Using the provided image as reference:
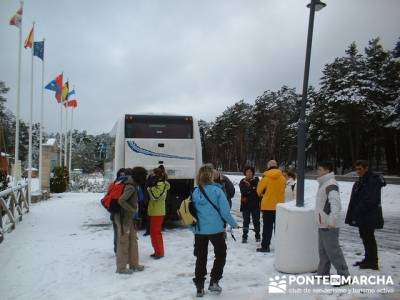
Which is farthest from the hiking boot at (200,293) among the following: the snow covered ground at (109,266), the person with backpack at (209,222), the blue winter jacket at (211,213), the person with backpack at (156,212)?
the person with backpack at (156,212)

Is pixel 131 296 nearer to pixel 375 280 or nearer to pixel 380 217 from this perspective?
pixel 375 280

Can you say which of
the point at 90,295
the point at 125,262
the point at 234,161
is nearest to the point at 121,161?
the point at 125,262

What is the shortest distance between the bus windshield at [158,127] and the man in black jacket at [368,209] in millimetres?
6733

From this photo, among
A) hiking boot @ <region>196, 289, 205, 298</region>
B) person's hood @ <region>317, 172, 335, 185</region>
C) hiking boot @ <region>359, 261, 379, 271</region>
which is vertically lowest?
hiking boot @ <region>196, 289, 205, 298</region>

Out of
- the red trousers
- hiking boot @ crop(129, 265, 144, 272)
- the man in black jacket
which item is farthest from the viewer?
the red trousers

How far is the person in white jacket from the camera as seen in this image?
229 inches

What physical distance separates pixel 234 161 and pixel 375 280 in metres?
80.1

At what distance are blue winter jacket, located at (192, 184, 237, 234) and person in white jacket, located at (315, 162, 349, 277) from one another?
1.32 metres

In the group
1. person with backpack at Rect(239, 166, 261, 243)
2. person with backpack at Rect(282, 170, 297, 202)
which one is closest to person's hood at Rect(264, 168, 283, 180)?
person with backpack at Rect(239, 166, 261, 243)

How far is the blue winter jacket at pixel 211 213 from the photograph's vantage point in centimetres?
571

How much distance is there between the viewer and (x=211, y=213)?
574 cm

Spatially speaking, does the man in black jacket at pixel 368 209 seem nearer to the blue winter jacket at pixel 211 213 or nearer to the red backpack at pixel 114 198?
the blue winter jacket at pixel 211 213

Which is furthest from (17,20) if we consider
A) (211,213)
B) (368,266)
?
(368,266)

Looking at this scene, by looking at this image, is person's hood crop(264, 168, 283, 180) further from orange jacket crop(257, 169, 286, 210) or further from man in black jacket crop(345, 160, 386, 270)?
man in black jacket crop(345, 160, 386, 270)
